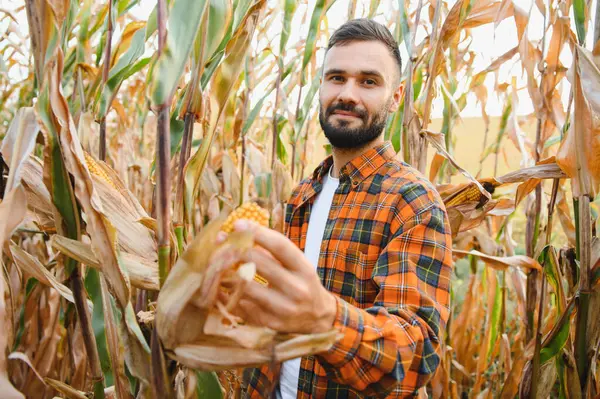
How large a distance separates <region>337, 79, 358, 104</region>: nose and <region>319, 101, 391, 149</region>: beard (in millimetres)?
11

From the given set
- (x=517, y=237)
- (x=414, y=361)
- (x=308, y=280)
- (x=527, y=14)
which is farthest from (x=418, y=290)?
(x=517, y=237)

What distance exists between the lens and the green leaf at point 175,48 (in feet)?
1.85

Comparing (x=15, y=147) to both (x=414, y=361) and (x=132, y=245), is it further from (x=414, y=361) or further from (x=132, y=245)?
(x=414, y=361)

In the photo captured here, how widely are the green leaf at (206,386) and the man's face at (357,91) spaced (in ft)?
1.78

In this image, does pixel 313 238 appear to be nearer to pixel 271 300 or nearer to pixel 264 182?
pixel 271 300

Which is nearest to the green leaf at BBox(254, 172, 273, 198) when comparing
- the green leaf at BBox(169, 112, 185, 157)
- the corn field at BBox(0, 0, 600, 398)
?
the corn field at BBox(0, 0, 600, 398)

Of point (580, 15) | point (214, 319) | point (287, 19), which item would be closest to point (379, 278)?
point (214, 319)

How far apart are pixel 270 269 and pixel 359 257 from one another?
409 millimetres

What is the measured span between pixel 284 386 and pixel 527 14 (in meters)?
1.11

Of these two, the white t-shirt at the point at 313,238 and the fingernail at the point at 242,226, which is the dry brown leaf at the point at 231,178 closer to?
the white t-shirt at the point at 313,238

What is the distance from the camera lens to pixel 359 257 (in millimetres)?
854

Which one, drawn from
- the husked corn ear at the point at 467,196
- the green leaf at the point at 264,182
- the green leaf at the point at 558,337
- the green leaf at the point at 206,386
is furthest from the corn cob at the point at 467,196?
the green leaf at the point at 264,182

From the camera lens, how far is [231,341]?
0.47m

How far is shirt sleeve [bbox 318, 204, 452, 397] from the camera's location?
0.57m
